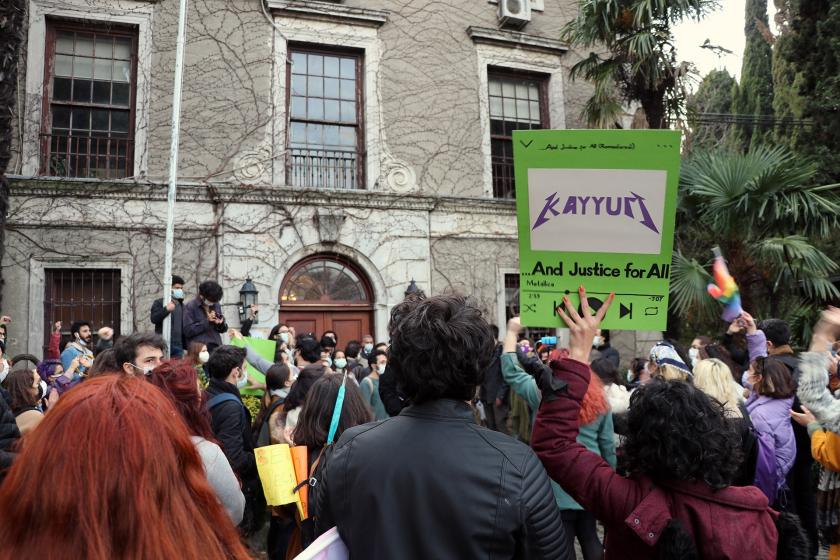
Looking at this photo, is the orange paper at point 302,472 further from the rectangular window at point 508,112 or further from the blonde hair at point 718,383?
the rectangular window at point 508,112

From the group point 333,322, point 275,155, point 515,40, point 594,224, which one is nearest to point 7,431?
point 594,224

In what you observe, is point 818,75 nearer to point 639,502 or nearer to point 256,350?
point 256,350

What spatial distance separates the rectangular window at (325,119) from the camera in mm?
12602

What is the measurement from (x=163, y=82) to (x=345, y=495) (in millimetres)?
11676

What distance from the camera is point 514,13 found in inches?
539

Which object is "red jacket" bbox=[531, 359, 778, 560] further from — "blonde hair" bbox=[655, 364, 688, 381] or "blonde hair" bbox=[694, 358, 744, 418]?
"blonde hair" bbox=[655, 364, 688, 381]

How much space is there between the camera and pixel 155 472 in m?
1.18

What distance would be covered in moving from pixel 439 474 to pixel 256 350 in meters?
4.73

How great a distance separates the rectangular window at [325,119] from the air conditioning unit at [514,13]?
11.1ft

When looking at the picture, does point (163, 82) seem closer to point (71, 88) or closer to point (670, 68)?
point (71, 88)

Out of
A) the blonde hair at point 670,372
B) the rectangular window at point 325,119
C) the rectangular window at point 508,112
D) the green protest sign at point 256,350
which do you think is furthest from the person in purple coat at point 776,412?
the rectangular window at point 508,112

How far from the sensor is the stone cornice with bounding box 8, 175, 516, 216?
35.3ft


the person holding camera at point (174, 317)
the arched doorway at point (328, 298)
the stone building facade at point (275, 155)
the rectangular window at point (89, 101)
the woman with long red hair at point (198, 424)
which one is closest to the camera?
the woman with long red hair at point (198, 424)

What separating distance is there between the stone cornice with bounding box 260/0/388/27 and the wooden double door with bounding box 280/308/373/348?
234 inches
